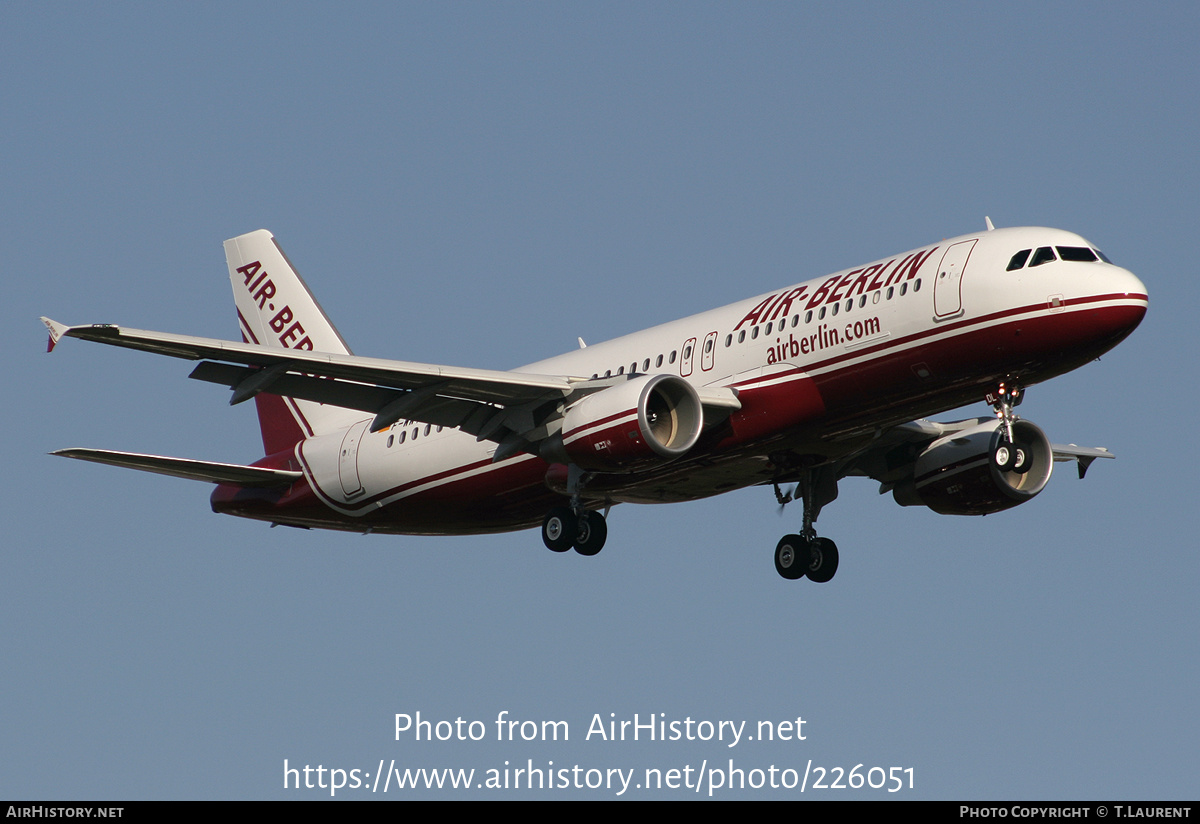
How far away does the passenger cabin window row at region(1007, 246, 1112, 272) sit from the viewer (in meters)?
33.5

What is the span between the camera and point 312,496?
4306 cm

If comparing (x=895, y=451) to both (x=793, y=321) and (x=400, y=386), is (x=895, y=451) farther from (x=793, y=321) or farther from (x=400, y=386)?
(x=400, y=386)

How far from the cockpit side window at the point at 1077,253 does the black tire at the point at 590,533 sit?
11.9 meters

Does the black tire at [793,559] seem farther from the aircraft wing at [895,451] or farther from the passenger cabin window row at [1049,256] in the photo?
the passenger cabin window row at [1049,256]

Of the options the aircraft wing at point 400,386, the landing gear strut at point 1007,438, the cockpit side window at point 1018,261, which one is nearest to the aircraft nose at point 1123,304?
the cockpit side window at point 1018,261

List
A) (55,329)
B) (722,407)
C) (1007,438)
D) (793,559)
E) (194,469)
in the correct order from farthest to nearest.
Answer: (793,559), (194,469), (722,407), (1007,438), (55,329)

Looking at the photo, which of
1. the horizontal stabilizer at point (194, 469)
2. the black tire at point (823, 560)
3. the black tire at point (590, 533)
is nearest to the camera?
the horizontal stabilizer at point (194, 469)

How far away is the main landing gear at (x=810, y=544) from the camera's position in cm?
4088

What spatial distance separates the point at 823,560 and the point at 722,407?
7.15 m

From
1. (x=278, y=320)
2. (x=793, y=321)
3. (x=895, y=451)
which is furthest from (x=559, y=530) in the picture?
(x=278, y=320)

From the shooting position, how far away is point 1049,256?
33.5 m

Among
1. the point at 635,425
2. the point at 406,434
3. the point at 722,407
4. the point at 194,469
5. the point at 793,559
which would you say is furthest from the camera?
the point at 406,434

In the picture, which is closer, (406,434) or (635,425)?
(635,425)

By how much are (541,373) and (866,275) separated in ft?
30.7
